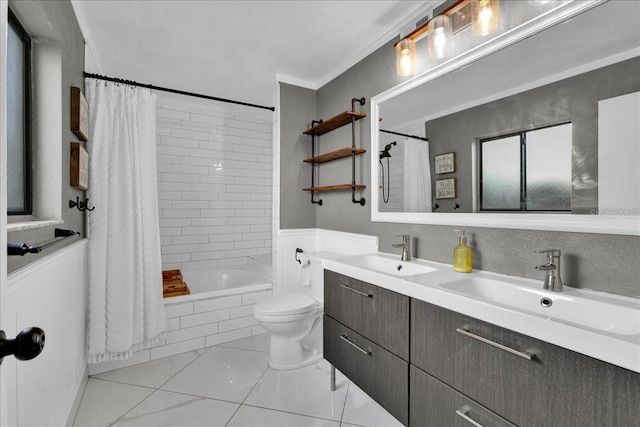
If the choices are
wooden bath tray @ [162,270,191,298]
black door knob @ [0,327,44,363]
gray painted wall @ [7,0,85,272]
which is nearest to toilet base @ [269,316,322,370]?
wooden bath tray @ [162,270,191,298]

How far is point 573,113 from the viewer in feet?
3.96

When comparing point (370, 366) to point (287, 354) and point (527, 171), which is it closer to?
point (287, 354)

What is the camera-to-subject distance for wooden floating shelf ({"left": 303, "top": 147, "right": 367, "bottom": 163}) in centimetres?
240

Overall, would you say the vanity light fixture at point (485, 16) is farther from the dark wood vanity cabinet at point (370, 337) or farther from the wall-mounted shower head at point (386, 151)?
the dark wood vanity cabinet at point (370, 337)

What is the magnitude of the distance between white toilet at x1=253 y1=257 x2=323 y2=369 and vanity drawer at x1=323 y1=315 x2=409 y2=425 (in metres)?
0.33

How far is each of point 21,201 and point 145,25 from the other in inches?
55.6

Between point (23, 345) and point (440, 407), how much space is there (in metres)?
1.30

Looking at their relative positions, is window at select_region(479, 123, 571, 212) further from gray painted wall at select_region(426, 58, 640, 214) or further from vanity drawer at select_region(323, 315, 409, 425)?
vanity drawer at select_region(323, 315, 409, 425)

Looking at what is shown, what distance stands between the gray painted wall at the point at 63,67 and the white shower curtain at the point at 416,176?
6.05 feet

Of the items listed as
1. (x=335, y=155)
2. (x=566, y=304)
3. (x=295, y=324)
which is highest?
(x=335, y=155)

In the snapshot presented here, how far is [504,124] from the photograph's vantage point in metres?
1.46

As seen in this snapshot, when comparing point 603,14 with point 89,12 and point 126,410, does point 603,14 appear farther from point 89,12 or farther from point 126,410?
point 126,410

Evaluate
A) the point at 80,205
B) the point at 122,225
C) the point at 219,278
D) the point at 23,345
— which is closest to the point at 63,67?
the point at 80,205

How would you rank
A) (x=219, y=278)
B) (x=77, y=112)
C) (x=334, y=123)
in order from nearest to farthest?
(x=77, y=112) → (x=334, y=123) → (x=219, y=278)
